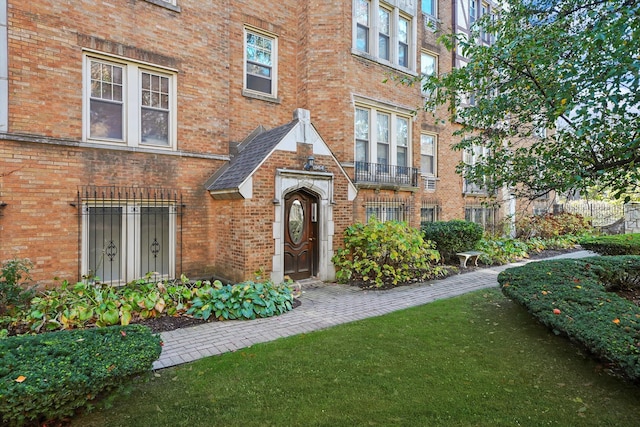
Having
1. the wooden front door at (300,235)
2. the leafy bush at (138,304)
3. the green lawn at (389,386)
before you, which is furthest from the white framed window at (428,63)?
the green lawn at (389,386)

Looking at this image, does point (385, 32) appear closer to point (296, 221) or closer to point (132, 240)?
point (296, 221)

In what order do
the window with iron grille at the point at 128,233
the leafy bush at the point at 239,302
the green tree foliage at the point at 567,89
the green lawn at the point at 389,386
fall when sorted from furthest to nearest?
the window with iron grille at the point at 128,233 < the leafy bush at the point at 239,302 < the green tree foliage at the point at 567,89 < the green lawn at the point at 389,386

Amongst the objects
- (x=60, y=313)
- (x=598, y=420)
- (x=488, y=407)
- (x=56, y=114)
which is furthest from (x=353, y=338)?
(x=56, y=114)

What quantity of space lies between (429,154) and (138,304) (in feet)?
42.1

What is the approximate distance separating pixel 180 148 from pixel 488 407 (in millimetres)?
7947

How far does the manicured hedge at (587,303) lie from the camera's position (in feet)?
12.1

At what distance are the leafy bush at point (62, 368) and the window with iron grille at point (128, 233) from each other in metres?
4.14

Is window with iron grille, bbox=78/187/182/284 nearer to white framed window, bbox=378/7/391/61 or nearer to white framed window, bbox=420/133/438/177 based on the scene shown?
white framed window, bbox=378/7/391/61

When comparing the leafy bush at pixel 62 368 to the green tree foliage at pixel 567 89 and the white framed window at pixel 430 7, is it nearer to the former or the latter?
the green tree foliage at pixel 567 89

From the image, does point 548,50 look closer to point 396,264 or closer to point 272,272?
point 396,264

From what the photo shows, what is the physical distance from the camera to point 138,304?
6.08 meters

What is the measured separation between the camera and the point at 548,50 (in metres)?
5.14

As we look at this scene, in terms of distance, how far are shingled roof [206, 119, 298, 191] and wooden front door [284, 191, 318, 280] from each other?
1234 millimetres

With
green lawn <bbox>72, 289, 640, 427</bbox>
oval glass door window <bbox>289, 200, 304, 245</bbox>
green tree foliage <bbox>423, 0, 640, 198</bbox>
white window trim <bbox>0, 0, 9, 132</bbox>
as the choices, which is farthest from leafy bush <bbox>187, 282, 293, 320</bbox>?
white window trim <bbox>0, 0, 9, 132</bbox>
